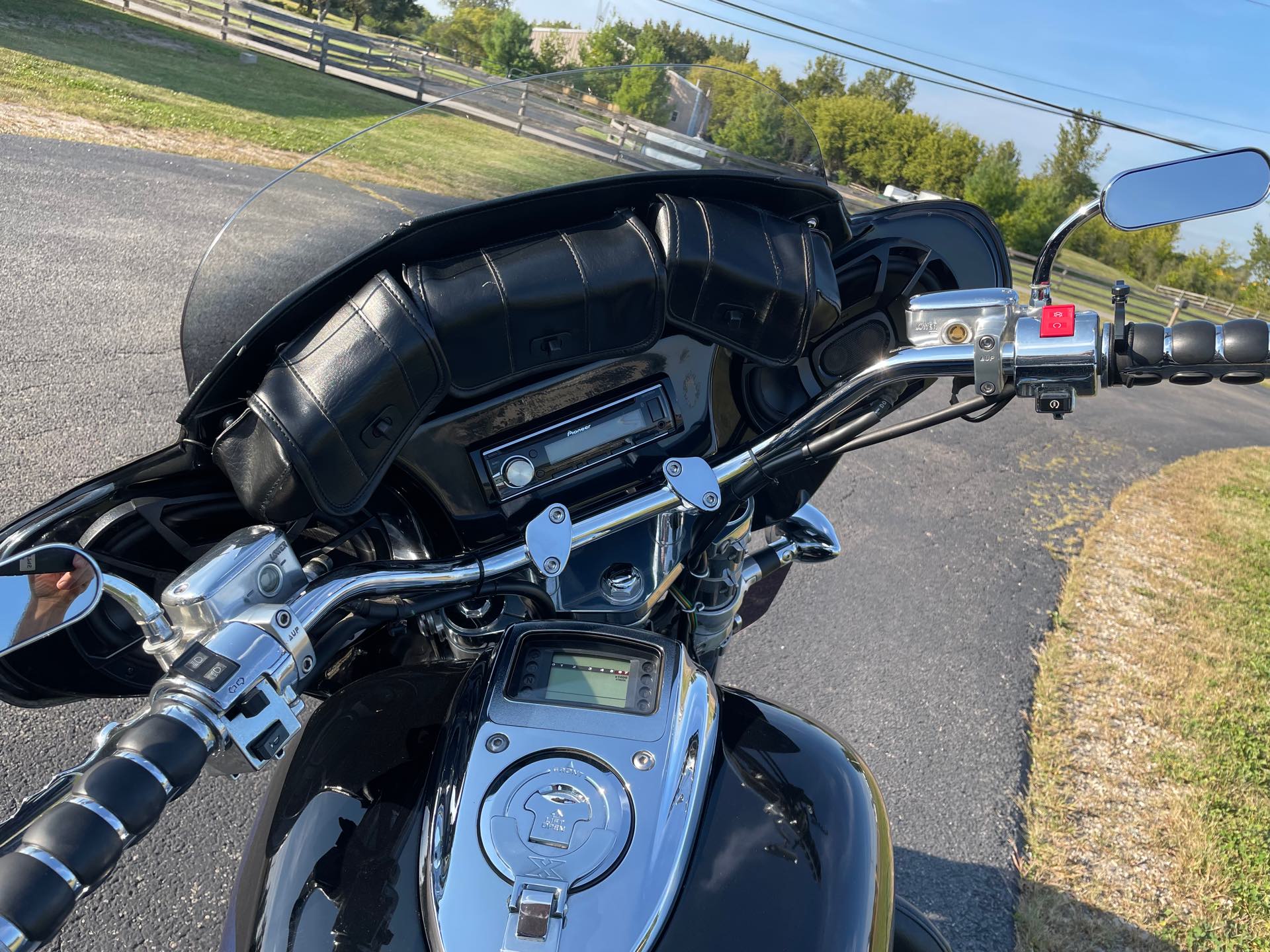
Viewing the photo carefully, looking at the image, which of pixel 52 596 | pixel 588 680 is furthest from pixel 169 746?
pixel 588 680

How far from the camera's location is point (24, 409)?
14.3 feet

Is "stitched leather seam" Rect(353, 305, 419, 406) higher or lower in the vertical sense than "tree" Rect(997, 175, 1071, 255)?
higher

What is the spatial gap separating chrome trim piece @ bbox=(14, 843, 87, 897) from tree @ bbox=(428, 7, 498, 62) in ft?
101

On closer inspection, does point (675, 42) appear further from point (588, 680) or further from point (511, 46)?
point (588, 680)

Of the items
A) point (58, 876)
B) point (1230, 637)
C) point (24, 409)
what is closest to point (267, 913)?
point (58, 876)

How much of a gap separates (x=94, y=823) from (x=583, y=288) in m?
0.93

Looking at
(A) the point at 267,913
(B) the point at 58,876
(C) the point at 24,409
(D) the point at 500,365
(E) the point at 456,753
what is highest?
(D) the point at 500,365

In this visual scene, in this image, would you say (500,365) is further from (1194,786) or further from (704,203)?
(1194,786)

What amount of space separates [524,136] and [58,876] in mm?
1518

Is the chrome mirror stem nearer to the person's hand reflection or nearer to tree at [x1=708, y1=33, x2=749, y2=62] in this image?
the person's hand reflection

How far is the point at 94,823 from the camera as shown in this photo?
31.8 inches

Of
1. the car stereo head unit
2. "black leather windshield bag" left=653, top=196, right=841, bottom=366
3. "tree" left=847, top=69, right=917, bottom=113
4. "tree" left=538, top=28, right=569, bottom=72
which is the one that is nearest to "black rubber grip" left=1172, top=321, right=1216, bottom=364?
"black leather windshield bag" left=653, top=196, right=841, bottom=366

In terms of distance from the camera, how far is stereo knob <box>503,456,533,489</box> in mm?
1584

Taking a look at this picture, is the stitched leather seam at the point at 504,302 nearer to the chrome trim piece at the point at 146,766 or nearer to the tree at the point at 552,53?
the chrome trim piece at the point at 146,766
